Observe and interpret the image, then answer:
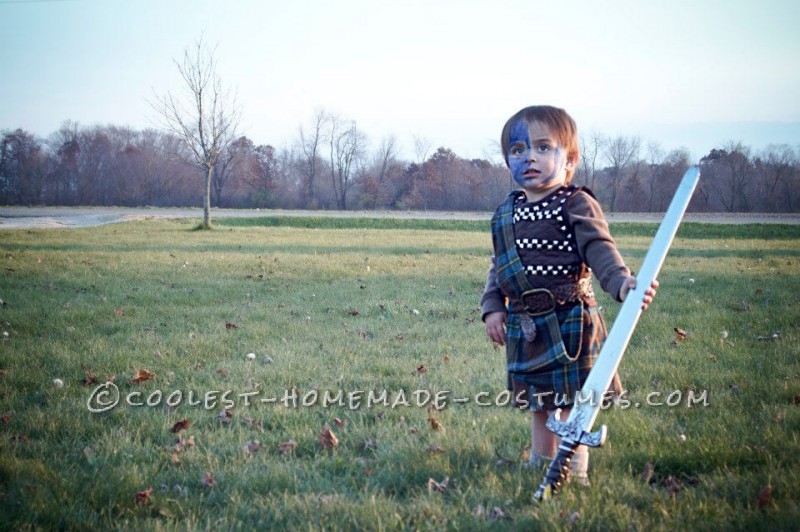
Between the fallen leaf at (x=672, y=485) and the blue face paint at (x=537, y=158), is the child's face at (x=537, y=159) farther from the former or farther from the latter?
the fallen leaf at (x=672, y=485)

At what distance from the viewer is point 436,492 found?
285 cm

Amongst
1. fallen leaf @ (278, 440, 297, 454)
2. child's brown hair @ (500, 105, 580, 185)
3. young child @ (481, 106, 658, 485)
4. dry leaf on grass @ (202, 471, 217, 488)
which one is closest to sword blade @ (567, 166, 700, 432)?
young child @ (481, 106, 658, 485)

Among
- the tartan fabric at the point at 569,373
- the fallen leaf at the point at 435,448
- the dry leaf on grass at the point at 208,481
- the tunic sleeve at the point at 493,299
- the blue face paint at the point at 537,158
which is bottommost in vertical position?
the dry leaf on grass at the point at 208,481

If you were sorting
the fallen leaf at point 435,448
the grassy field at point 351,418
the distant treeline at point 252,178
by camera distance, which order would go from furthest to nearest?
the distant treeline at point 252,178, the fallen leaf at point 435,448, the grassy field at point 351,418

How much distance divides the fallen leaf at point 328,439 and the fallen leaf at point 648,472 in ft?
5.51

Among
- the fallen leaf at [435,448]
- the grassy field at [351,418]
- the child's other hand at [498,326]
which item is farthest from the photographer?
the fallen leaf at [435,448]

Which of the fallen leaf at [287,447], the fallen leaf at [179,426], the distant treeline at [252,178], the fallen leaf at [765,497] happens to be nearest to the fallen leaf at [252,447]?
the fallen leaf at [287,447]

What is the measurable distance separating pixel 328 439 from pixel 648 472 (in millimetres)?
1753

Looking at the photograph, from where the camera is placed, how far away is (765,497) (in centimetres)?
262

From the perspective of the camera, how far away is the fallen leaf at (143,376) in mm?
4672

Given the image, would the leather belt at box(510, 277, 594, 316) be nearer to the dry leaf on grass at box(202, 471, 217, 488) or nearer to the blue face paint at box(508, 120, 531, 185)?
the blue face paint at box(508, 120, 531, 185)

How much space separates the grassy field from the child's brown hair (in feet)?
5.26

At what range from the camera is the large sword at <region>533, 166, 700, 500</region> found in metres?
2.41

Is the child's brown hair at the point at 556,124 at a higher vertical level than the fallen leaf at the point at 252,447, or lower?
higher
